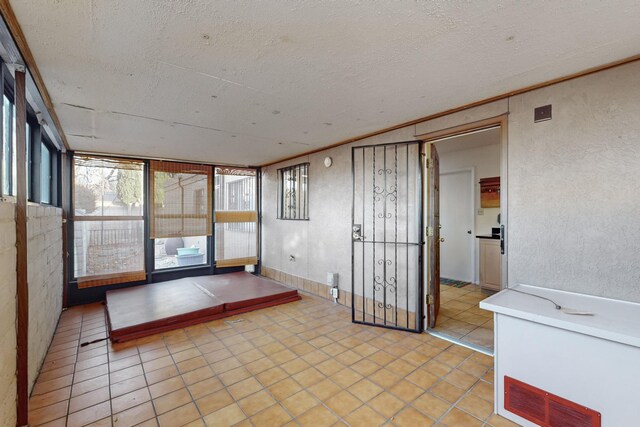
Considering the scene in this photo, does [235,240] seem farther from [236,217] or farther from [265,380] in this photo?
[265,380]

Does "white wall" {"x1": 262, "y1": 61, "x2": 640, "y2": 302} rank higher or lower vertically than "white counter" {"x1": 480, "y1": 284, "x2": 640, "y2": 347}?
higher

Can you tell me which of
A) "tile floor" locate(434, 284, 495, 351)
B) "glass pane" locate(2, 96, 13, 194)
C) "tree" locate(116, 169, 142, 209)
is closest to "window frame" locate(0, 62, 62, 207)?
"glass pane" locate(2, 96, 13, 194)

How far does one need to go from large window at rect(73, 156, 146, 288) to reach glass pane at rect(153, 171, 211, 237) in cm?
A: 29

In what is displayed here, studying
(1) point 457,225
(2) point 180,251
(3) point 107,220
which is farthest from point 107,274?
(1) point 457,225

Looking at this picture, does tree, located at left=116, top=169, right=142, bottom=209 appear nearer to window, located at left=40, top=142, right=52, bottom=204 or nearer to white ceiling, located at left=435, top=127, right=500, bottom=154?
window, located at left=40, top=142, right=52, bottom=204

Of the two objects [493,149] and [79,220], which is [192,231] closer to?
[79,220]

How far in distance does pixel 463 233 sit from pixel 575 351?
3.83m

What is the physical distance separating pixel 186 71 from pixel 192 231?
399 cm

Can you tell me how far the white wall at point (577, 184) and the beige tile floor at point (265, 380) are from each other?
1.08 metres

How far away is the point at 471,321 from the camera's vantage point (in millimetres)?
3412

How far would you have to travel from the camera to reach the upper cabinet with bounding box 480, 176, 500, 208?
4.75 metres

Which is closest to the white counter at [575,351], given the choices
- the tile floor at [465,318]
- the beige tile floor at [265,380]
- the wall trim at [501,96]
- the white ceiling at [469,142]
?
the beige tile floor at [265,380]

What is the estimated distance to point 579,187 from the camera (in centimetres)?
208

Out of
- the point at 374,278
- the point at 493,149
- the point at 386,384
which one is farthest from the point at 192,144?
the point at 493,149
